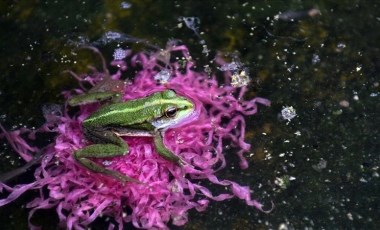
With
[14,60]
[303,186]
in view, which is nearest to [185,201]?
[303,186]

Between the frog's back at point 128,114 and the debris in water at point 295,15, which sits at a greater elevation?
the debris in water at point 295,15

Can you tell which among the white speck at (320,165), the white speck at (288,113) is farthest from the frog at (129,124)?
the white speck at (320,165)

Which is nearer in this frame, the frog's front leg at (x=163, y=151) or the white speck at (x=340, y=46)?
the frog's front leg at (x=163, y=151)

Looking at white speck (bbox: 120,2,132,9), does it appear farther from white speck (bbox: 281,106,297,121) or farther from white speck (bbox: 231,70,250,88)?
white speck (bbox: 281,106,297,121)

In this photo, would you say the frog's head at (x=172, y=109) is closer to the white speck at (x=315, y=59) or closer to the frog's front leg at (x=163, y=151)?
the frog's front leg at (x=163, y=151)

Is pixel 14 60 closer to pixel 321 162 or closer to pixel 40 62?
pixel 40 62

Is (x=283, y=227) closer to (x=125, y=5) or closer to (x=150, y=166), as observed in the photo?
(x=150, y=166)

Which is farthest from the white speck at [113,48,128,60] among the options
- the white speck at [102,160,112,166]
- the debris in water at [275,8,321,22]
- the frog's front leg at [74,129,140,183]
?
the debris in water at [275,8,321,22]
